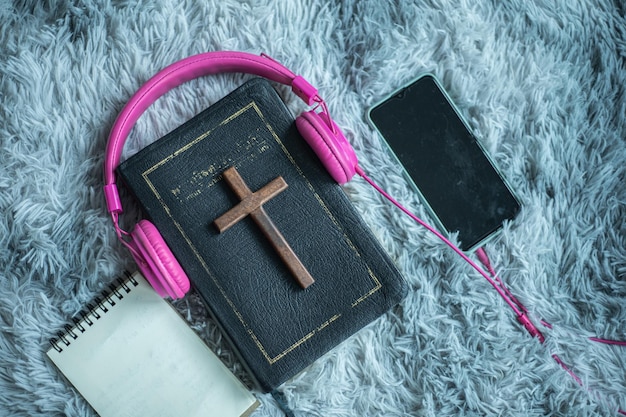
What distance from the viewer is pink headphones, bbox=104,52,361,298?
754 millimetres

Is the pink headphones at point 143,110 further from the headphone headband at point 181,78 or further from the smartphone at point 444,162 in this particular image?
the smartphone at point 444,162

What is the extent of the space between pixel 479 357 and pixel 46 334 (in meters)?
0.60

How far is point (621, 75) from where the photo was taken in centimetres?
89

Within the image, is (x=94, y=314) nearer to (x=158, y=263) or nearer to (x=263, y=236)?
(x=158, y=263)

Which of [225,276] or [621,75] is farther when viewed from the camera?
[621,75]

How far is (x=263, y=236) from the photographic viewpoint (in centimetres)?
79

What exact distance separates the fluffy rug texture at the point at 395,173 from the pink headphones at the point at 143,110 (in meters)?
0.05

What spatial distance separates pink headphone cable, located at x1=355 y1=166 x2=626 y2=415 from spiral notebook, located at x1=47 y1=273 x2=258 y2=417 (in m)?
0.32

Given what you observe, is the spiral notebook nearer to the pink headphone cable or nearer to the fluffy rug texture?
the fluffy rug texture

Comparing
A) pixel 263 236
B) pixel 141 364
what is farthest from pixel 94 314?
pixel 263 236

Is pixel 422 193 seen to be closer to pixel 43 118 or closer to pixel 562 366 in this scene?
pixel 562 366

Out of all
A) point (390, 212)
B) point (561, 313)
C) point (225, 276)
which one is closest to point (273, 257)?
point (225, 276)

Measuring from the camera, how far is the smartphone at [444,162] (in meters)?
0.85

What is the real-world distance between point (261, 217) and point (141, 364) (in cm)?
26
